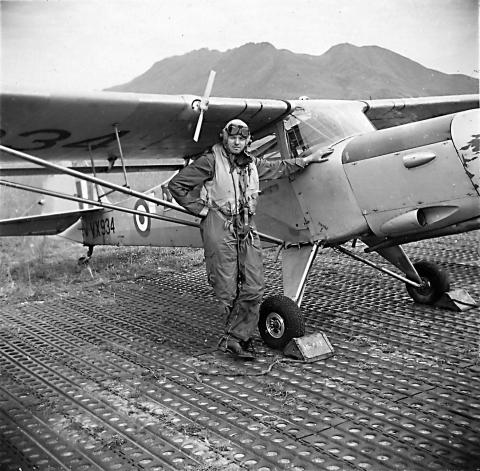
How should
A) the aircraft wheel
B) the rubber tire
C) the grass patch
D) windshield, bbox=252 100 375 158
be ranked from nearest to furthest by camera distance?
the rubber tire < windshield, bbox=252 100 375 158 < the aircraft wheel < the grass patch

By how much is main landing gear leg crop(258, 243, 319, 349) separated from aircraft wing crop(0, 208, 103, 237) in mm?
3862

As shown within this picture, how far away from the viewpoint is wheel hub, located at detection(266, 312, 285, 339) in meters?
3.94

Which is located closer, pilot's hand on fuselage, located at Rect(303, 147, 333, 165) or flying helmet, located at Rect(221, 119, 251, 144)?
flying helmet, located at Rect(221, 119, 251, 144)

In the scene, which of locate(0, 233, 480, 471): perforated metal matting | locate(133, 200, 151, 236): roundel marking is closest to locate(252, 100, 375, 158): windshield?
locate(0, 233, 480, 471): perforated metal matting

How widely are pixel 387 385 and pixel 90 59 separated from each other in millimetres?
2673

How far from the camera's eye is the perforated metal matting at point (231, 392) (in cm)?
244

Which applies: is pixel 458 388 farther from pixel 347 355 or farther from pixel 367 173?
pixel 367 173

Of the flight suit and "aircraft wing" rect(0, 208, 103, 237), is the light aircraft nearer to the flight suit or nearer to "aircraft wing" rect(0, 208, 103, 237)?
the flight suit

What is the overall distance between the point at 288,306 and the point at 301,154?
130 centimetres

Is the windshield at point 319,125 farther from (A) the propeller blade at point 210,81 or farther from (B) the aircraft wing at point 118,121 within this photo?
(A) the propeller blade at point 210,81

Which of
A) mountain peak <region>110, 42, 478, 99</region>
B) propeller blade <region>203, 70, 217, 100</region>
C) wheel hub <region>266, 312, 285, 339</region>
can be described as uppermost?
mountain peak <region>110, 42, 478, 99</region>

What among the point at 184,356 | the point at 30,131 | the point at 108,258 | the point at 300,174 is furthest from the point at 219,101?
the point at 108,258

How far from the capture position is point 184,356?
3865 millimetres

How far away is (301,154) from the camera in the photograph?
449cm
